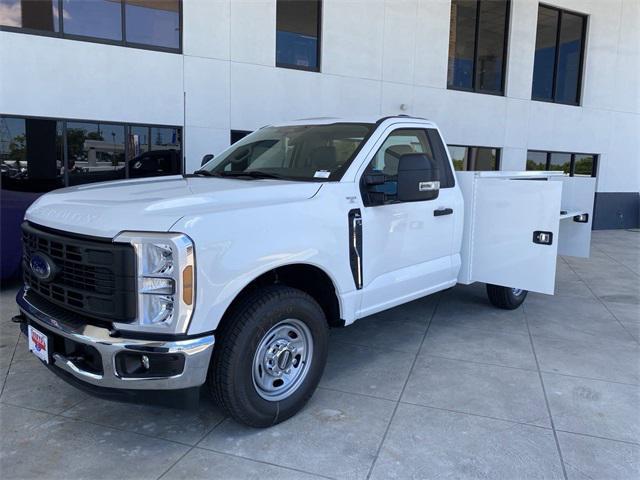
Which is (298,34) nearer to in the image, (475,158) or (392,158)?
(475,158)

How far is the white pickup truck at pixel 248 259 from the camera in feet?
9.27

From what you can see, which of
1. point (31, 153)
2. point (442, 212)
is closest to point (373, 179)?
point (442, 212)

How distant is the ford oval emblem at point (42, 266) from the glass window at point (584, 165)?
15230mm

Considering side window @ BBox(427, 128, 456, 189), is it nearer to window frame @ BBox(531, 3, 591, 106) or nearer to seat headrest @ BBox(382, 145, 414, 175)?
seat headrest @ BBox(382, 145, 414, 175)

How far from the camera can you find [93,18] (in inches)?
336

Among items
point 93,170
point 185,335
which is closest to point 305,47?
point 93,170

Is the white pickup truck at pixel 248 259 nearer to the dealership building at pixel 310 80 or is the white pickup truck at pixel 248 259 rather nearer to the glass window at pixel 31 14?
the dealership building at pixel 310 80

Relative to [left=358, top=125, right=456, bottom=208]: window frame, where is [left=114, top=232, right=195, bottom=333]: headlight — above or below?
below

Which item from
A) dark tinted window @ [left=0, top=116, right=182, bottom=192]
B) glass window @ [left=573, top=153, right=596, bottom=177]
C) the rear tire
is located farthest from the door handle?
glass window @ [left=573, top=153, right=596, bottom=177]

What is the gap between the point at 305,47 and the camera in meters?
10.6

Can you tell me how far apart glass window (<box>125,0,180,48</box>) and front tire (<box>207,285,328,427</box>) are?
7.20 m

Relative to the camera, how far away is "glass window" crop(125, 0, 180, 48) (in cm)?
888

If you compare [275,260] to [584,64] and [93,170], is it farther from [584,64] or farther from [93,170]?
[584,64]

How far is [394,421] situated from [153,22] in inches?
317
